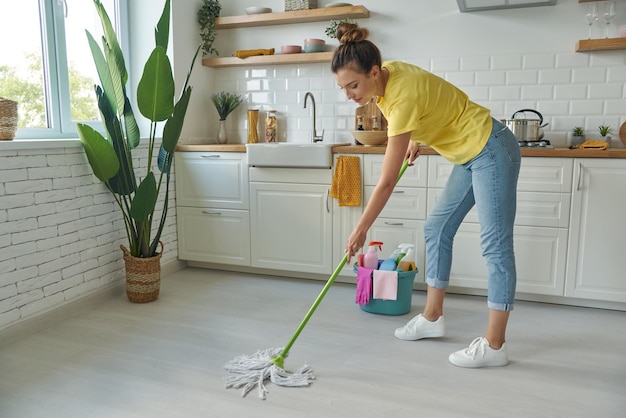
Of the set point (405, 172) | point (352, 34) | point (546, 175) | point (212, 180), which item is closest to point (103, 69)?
point (212, 180)

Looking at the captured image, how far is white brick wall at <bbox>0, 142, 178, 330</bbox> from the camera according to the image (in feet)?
7.94

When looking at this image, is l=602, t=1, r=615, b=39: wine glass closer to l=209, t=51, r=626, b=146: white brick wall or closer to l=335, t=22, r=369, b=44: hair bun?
l=209, t=51, r=626, b=146: white brick wall

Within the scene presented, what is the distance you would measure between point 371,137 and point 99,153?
4.99 ft

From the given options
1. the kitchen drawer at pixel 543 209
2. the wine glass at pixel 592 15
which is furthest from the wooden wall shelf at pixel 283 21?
the kitchen drawer at pixel 543 209

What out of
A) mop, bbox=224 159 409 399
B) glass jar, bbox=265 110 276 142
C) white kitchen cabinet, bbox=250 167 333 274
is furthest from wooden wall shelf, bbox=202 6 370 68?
mop, bbox=224 159 409 399

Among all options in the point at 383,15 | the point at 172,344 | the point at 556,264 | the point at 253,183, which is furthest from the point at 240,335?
the point at 383,15

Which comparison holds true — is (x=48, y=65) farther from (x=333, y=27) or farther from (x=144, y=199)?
(x=333, y=27)

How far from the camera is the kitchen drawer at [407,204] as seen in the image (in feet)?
9.95

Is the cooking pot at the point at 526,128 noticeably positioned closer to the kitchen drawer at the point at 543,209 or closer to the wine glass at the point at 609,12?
the kitchen drawer at the point at 543,209

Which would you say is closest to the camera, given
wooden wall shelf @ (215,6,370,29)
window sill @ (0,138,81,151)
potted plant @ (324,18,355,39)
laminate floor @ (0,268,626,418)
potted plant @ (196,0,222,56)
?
laminate floor @ (0,268,626,418)

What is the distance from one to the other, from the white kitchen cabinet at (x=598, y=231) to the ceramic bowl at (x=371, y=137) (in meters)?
1.06

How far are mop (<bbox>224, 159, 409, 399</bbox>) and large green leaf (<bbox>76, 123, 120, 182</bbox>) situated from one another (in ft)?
3.87

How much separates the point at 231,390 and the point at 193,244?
1754mm

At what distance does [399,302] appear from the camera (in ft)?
9.00
